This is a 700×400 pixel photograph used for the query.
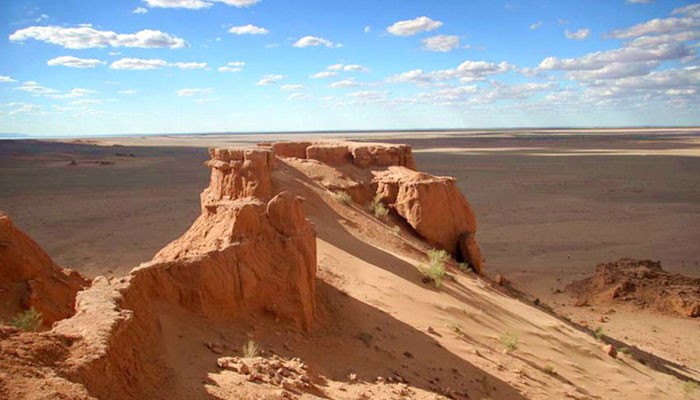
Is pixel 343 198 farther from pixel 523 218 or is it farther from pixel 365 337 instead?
pixel 523 218

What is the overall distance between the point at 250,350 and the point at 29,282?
13.1 ft

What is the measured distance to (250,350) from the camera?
5.52m

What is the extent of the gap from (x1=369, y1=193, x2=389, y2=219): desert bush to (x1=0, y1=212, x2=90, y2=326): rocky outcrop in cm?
825

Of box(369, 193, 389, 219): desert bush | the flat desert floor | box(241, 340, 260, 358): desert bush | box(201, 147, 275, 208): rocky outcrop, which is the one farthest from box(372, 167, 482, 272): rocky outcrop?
box(241, 340, 260, 358): desert bush

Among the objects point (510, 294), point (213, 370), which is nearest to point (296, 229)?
point (213, 370)

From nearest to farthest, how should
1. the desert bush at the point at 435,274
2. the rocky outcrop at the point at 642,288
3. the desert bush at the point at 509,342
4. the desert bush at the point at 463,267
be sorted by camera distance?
the desert bush at the point at 509,342
the desert bush at the point at 435,274
the desert bush at the point at 463,267
the rocky outcrop at the point at 642,288

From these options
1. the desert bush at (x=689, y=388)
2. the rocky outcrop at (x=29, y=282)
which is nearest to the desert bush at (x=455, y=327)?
the desert bush at (x=689, y=388)

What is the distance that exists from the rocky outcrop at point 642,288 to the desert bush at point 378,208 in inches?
255

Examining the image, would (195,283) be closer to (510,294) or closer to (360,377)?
(360,377)

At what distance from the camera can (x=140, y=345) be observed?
4770mm

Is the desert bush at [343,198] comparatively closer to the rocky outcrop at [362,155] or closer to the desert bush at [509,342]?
the rocky outcrop at [362,155]

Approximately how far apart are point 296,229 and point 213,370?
117 inches

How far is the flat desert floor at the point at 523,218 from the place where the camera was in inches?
645

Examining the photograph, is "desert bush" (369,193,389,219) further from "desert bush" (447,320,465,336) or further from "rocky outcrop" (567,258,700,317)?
"rocky outcrop" (567,258,700,317)
